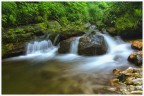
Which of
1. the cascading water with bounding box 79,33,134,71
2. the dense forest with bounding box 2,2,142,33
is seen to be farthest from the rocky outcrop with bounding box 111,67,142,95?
the dense forest with bounding box 2,2,142,33

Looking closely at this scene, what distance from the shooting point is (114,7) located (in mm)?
4379

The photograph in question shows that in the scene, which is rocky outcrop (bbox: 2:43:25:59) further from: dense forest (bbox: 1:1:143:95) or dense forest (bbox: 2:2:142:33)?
dense forest (bbox: 2:2:142:33)

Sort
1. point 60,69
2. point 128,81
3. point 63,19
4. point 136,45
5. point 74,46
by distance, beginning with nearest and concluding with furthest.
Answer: point 128,81 < point 60,69 < point 136,45 < point 74,46 < point 63,19

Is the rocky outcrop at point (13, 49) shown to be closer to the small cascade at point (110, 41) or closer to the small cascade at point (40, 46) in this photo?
the small cascade at point (40, 46)

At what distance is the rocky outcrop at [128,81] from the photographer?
3.12 metres

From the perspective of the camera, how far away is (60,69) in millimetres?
3748

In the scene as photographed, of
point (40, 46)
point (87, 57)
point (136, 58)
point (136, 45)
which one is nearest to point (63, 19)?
point (40, 46)

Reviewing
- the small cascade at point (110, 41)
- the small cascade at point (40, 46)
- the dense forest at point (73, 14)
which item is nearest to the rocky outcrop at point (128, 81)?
the small cascade at point (110, 41)

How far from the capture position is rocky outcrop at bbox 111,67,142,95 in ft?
10.2

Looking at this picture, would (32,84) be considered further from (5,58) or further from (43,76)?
(5,58)

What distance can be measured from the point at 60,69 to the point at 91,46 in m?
0.73

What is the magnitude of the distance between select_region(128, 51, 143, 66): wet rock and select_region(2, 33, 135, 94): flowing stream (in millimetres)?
94

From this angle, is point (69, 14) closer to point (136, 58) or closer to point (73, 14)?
point (73, 14)

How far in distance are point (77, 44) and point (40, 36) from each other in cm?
66
